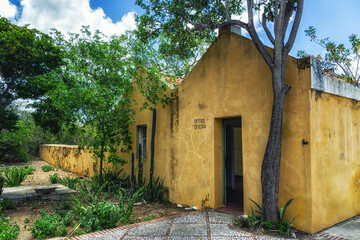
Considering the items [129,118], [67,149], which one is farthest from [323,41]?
[67,149]

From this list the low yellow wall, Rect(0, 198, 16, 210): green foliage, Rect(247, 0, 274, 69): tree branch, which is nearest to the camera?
Rect(247, 0, 274, 69): tree branch

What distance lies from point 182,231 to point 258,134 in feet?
8.19

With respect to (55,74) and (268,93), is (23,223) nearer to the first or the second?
(55,74)

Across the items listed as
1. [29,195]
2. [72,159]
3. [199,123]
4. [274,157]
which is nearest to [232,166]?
[199,123]

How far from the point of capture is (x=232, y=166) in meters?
8.36

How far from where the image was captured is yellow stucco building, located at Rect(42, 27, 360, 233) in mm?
4730

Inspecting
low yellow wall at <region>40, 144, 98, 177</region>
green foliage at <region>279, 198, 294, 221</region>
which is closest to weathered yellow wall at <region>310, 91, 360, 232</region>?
green foliage at <region>279, 198, 294, 221</region>

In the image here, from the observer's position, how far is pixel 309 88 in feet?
15.4

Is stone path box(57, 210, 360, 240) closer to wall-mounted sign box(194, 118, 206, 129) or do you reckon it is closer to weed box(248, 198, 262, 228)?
weed box(248, 198, 262, 228)

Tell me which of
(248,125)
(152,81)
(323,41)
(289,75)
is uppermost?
(323,41)

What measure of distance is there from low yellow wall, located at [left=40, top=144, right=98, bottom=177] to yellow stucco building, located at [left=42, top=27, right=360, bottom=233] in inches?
242

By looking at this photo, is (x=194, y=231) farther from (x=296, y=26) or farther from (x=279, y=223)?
(x=296, y=26)

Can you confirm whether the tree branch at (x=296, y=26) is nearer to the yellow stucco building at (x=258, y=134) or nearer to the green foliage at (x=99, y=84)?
the yellow stucco building at (x=258, y=134)

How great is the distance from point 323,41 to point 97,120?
10.3 meters
